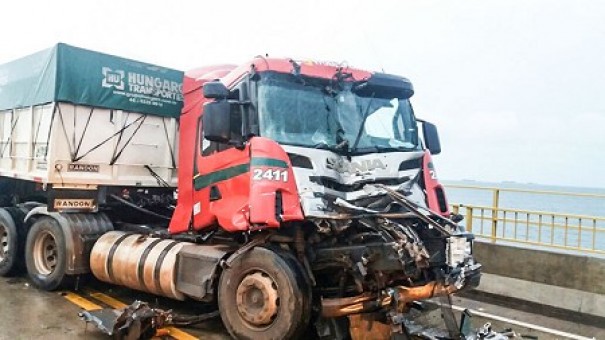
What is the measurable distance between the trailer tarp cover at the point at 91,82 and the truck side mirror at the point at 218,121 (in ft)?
9.26

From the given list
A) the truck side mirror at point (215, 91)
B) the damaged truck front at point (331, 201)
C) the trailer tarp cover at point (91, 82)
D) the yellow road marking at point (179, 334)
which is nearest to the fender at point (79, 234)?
the trailer tarp cover at point (91, 82)

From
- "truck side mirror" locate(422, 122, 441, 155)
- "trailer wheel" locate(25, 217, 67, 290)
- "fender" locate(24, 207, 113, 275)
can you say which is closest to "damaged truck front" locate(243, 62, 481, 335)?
"truck side mirror" locate(422, 122, 441, 155)

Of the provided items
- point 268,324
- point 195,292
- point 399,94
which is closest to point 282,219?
point 268,324

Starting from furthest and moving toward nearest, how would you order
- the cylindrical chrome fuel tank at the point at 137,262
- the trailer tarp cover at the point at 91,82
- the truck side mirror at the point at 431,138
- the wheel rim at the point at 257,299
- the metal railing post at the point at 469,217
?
the metal railing post at the point at 469,217, the trailer tarp cover at the point at 91,82, the truck side mirror at the point at 431,138, the cylindrical chrome fuel tank at the point at 137,262, the wheel rim at the point at 257,299

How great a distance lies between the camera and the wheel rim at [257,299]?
485cm

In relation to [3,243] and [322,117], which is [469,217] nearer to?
[322,117]

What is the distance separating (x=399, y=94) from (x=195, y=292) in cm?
323

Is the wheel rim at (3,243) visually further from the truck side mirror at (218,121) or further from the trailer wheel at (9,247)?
the truck side mirror at (218,121)

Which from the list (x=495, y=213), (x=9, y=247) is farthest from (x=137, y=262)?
(x=495, y=213)

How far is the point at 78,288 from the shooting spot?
7.39m

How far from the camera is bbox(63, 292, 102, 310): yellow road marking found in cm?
646

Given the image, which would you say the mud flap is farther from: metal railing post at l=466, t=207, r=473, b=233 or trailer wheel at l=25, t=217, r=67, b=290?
metal railing post at l=466, t=207, r=473, b=233

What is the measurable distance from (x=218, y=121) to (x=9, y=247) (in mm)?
4941

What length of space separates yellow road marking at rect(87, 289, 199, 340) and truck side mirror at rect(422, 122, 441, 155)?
3535 millimetres
